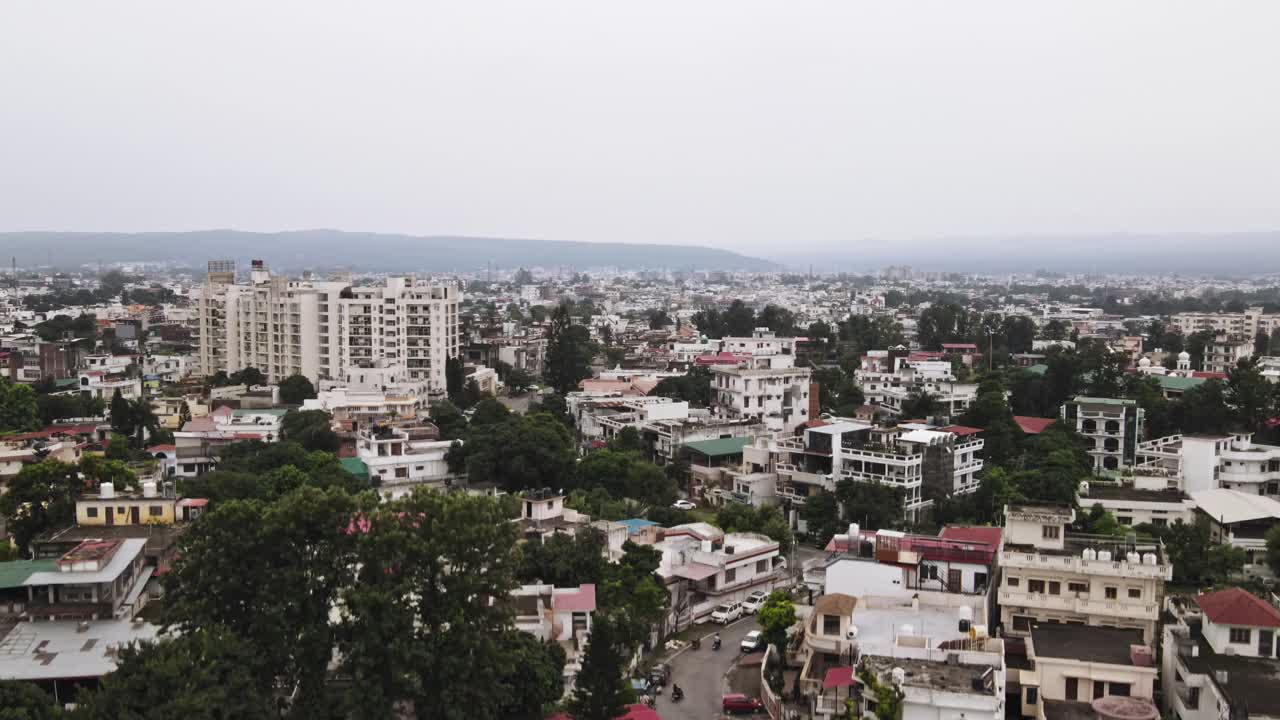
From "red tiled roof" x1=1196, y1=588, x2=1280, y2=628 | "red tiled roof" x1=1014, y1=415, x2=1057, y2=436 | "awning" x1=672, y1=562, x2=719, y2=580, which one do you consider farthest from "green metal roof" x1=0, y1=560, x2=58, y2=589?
"red tiled roof" x1=1014, y1=415, x2=1057, y2=436

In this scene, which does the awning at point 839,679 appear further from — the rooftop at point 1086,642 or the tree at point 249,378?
the tree at point 249,378

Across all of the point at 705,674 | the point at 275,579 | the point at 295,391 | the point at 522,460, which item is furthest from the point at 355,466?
the point at 275,579

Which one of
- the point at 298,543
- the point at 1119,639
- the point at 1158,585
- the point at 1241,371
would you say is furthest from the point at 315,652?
the point at 1241,371

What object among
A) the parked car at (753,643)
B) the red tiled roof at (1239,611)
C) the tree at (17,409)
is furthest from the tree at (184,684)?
the tree at (17,409)

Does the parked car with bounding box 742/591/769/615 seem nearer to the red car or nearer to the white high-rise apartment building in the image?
the red car

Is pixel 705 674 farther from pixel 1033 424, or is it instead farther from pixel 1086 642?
pixel 1033 424

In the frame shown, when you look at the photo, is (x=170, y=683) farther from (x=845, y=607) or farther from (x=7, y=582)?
(x=845, y=607)
